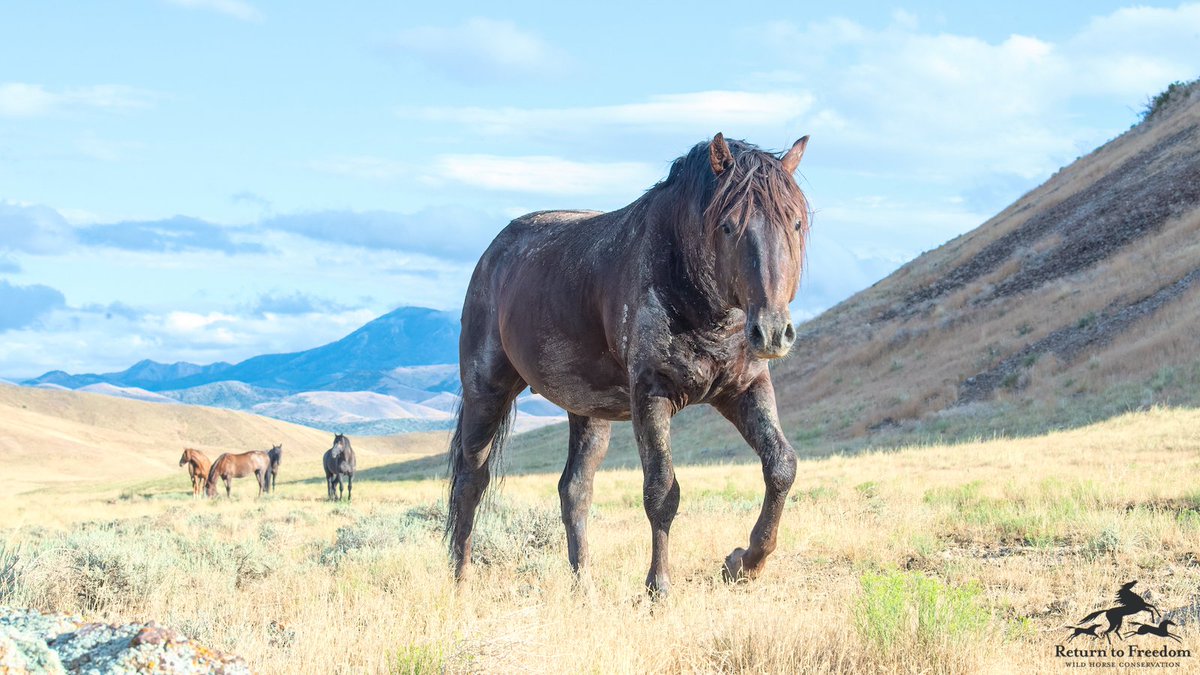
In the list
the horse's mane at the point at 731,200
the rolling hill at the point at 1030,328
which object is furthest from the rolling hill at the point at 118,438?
the horse's mane at the point at 731,200

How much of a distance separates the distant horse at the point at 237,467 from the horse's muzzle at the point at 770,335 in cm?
3181

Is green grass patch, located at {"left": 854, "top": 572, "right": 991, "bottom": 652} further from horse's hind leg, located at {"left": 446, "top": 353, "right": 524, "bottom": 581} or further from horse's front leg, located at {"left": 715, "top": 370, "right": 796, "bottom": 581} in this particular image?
horse's hind leg, located at {"left": 446, "top": 353, "right": 524, "bottom": 581}

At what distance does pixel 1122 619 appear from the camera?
5.11 metres

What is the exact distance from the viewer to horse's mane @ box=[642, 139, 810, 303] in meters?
5.48

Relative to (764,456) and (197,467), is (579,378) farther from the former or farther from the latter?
(197,467)

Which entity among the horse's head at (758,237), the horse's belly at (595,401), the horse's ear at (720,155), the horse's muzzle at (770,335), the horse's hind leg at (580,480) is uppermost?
the horse's ear at (720,155)

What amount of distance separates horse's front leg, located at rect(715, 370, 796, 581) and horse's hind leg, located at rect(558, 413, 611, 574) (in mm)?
1254

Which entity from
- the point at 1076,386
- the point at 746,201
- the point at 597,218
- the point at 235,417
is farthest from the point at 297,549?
the point at 235,417

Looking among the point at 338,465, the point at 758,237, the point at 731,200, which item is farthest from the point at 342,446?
the point at 758,237

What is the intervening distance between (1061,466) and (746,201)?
968 cm

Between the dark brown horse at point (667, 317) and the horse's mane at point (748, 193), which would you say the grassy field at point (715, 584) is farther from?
the horse's mane at point (748, 193)

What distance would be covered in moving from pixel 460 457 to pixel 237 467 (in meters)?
29.0

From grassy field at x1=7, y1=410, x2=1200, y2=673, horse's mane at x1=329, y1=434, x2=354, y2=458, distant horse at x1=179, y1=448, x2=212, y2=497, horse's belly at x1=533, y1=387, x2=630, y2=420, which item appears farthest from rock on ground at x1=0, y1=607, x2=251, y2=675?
distant horse at x1=179, y1=448, x2=212, y2=497

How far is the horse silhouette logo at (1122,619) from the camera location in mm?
4867
